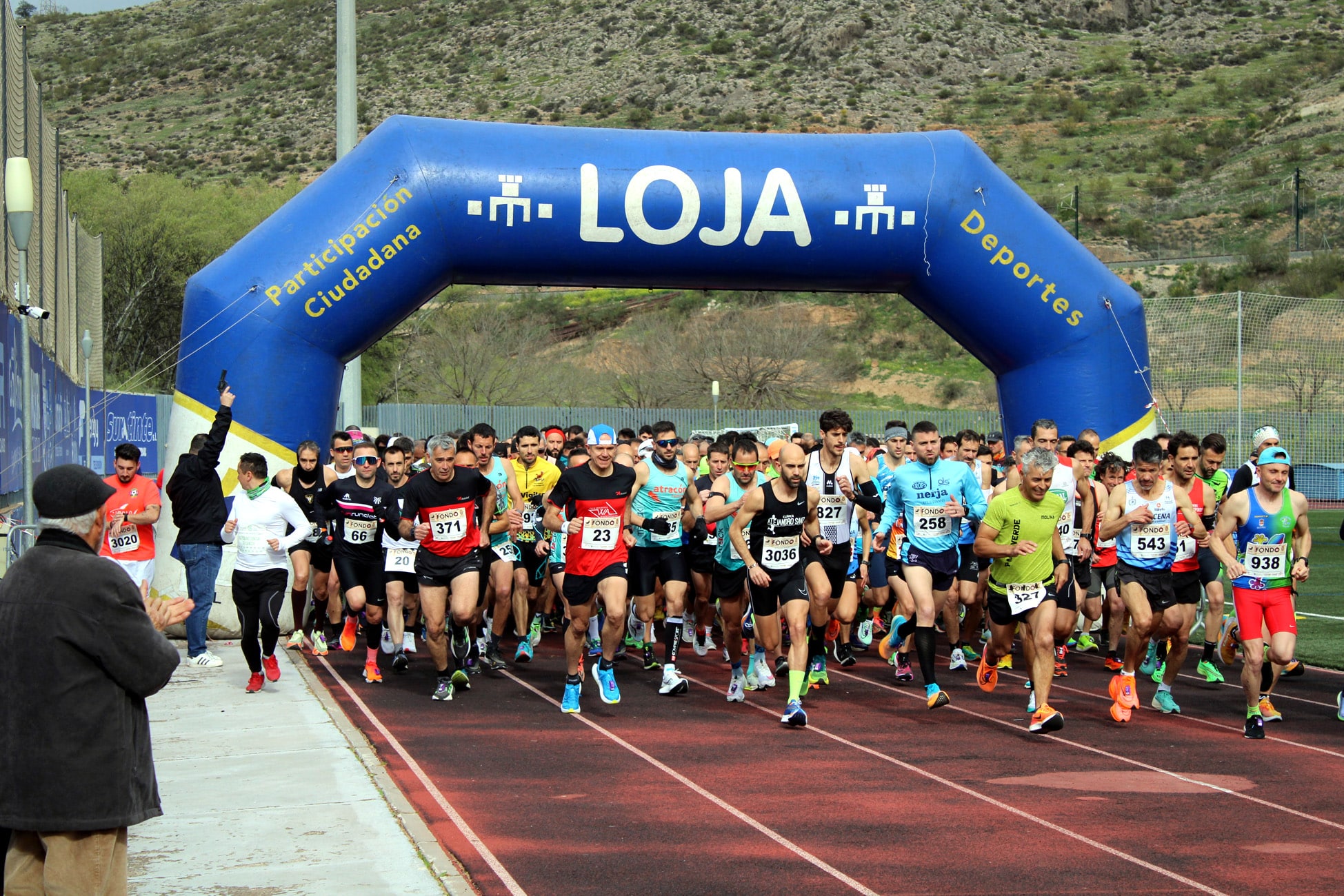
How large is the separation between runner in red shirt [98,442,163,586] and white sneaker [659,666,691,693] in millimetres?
4090

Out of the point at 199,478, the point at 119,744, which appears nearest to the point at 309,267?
the point at 199,478

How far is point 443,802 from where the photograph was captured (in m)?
7.11

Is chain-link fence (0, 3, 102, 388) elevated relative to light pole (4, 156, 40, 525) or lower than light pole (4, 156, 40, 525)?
elevated

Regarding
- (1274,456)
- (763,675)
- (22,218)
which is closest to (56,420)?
(22,218)

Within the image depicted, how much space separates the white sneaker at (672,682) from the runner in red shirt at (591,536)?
752 mm

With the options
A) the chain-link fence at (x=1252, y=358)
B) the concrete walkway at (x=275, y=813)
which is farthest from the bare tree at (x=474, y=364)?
the concrete walkway at (x=275, y=813)

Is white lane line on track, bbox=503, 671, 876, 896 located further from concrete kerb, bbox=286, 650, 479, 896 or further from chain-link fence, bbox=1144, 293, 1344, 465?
chain-link fence, bbox=1144, 293, 1344, 465

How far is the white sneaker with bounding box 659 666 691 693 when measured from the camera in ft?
34.9

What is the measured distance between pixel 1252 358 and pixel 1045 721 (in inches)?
1282

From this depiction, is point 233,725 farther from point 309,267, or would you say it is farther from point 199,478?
point 309,267

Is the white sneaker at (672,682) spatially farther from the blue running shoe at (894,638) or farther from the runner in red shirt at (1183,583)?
the runner in red shirt at (1183,583)

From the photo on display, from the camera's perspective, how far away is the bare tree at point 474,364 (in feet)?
168

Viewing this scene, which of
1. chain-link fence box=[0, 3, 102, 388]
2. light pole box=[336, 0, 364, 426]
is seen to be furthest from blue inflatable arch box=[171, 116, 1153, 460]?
chain-link fence box=[0, 3, 102, 388]

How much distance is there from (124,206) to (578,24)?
5508 centimetres
